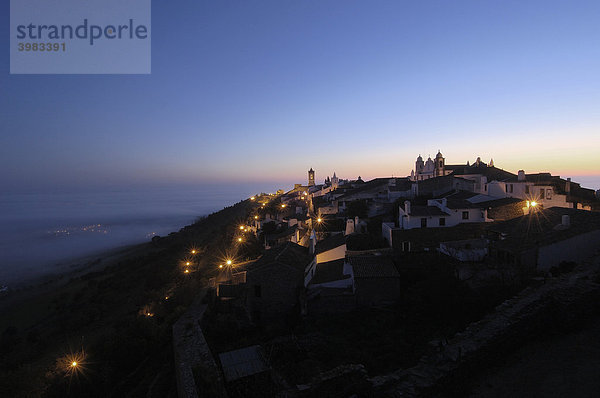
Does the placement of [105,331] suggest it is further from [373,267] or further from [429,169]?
[429,169]

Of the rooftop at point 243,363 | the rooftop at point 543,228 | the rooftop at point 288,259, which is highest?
the rooftop at point 543,228

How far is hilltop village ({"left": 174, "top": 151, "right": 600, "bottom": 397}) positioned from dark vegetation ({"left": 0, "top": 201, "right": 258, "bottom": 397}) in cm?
207

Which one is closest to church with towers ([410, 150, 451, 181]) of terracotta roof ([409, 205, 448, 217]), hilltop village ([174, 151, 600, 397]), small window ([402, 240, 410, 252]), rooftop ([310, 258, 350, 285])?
hilltop village ([174, 151, 600, 397])

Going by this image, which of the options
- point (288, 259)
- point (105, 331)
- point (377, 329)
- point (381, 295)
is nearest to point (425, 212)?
point (381, 295)

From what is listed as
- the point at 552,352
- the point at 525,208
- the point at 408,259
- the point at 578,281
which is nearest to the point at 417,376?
the point at 552,352

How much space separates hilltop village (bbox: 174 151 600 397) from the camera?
28.7 feet

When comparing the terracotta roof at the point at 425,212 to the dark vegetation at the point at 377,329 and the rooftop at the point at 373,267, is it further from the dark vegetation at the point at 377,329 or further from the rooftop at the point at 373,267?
the rooftop at the point at 373,267

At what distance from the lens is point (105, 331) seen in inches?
720

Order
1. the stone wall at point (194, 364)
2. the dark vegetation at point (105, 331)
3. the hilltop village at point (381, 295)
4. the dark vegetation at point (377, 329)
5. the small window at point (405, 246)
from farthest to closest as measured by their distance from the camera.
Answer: the small window at point (405, 246), the dark vegetation at point (105, 331), the dark vegetation at point (377, 329), the hilltop village at point (381, 295), the stone wall at point (194, 364)

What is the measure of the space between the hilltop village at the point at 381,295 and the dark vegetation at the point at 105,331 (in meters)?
2.07

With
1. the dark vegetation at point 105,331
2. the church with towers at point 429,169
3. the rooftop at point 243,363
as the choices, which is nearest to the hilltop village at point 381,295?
the rooftop at point 243,363

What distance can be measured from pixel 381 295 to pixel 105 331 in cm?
1749

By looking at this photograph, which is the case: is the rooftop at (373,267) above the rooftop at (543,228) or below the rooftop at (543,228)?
below

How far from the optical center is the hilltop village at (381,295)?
344 inches
